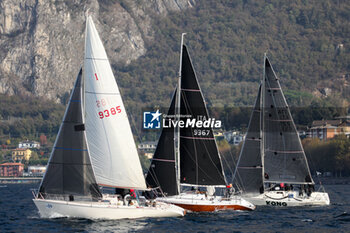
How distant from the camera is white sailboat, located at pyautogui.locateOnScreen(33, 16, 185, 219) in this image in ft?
172

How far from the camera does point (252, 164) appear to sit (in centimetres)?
6881

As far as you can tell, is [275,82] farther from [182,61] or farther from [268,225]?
[268,225]

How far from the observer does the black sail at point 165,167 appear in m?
59.7

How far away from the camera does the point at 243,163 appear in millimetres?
69062

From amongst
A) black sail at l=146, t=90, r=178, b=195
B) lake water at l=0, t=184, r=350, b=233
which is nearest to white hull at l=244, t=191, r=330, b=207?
lake water at l=0, t=184, r=350, b=233

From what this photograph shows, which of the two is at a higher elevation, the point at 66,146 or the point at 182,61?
the point at 182,61

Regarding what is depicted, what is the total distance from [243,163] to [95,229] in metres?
23.2

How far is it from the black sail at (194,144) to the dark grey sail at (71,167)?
1043 centimetres

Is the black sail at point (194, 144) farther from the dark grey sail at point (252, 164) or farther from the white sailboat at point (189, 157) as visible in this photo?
the dark grey sail at point (252, 164)

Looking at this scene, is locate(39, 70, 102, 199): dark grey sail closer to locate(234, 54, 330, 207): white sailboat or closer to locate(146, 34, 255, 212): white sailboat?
locate(146, 34, 255, 212): white sailboat

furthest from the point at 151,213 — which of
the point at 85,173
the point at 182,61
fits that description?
the point at 182,61

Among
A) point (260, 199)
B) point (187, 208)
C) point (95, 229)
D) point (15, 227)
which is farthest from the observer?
point (260, 199)

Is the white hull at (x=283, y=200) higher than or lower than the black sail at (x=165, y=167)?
lower

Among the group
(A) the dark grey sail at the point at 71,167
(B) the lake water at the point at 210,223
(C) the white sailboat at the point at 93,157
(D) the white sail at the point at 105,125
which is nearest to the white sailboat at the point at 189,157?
(B) the lake water at the point at 210,223
